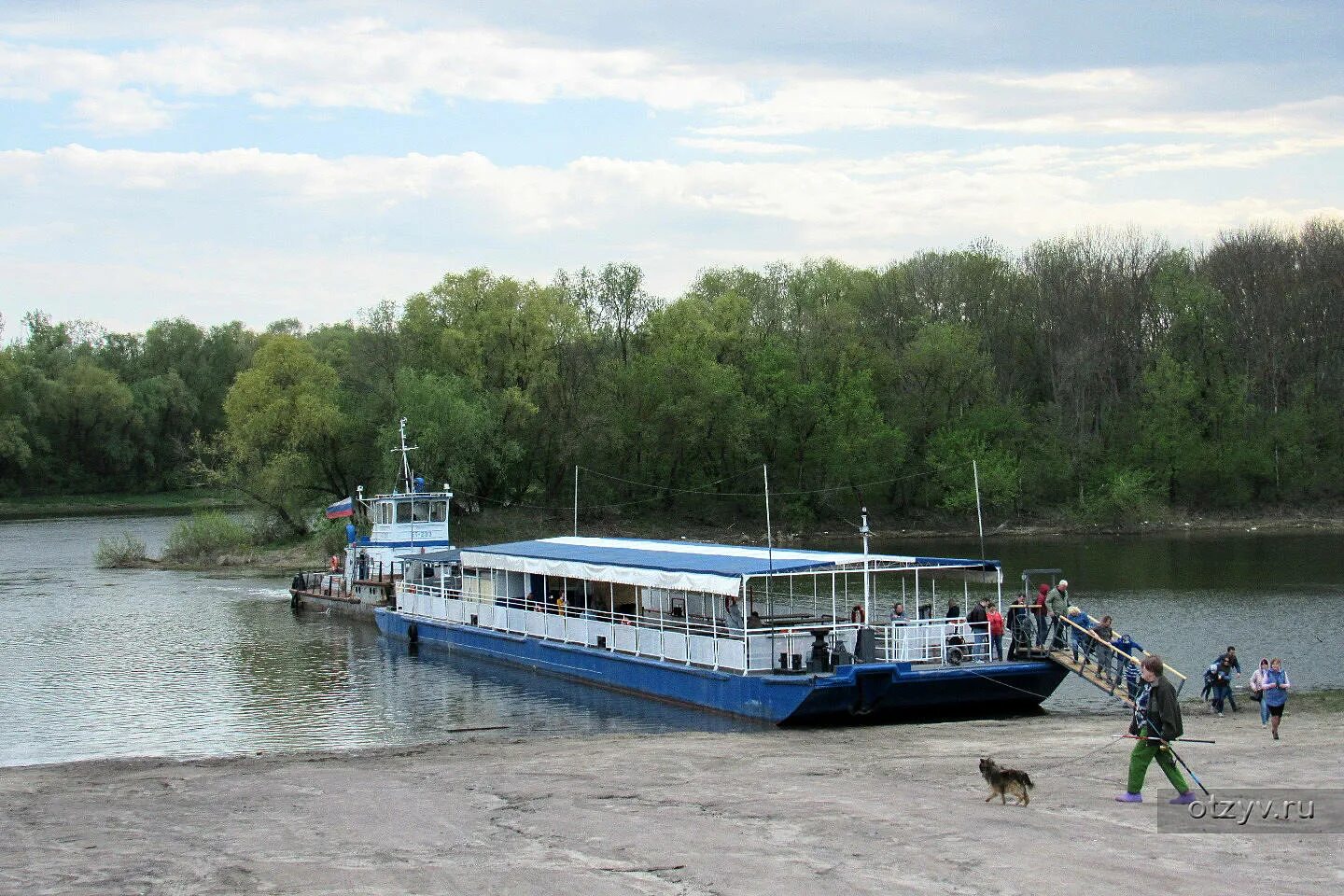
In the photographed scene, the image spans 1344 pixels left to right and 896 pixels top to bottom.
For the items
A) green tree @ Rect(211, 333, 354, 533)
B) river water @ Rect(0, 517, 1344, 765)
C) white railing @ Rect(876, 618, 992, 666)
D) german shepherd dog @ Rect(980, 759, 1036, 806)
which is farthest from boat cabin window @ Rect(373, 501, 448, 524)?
german shepherd dog @ Rect(980, 759, 1036, 806)

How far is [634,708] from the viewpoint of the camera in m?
32.5

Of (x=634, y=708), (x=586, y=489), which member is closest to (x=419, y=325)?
(x=586, y=489)

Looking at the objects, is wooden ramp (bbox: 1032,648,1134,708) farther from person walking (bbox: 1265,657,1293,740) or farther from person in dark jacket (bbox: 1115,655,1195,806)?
person in dark jacket (bbox: 1115,655,1195,806)

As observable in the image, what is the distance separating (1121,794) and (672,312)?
8005 centimetres

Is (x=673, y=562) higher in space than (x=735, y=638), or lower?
higher

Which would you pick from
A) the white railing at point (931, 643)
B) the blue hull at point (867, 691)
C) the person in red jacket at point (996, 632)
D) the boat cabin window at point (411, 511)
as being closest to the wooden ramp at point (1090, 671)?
the blue hull at point (867, 691)

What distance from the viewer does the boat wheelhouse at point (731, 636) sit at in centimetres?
2888

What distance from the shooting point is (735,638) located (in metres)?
31.2

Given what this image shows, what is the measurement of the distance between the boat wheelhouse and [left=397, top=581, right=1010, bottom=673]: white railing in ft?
0.15

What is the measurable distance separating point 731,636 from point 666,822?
13.9m

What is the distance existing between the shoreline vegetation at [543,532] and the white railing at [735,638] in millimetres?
39660

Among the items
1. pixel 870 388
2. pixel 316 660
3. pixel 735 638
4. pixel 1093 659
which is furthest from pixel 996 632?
pixel 870 388

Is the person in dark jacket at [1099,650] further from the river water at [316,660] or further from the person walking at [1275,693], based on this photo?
the person walking at [1275,693]

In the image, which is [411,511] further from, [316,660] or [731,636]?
[731,636]
